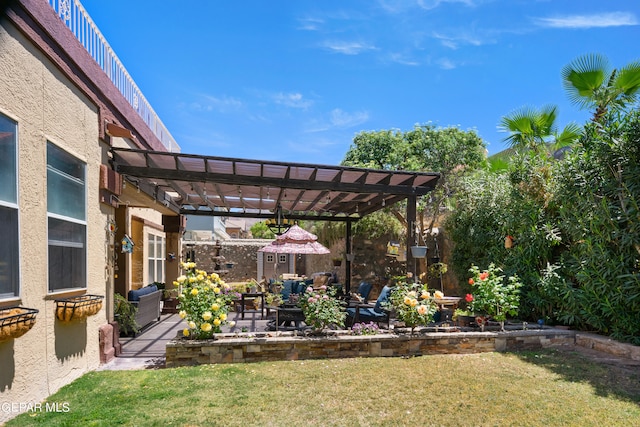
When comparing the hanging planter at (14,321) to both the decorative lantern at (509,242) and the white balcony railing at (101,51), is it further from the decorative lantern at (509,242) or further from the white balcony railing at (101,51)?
the decorative lantern at (509,242)

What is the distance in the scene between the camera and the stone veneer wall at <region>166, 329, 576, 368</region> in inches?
197

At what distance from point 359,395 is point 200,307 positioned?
253 centimetres

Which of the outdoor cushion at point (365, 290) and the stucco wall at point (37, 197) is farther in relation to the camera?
the outdoor cushion at point (365, 290)

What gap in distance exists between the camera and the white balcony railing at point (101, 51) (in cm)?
442

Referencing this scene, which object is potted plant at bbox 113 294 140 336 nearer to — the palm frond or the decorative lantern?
the decorative lantern

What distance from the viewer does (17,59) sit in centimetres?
312

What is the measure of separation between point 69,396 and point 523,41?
10.9 meters

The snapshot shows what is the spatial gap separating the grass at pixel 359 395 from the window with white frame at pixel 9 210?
1.16 metres

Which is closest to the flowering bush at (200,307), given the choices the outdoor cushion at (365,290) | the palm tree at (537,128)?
the outdoor cushion at (365,290)

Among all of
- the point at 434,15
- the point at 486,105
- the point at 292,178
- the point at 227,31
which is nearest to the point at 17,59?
the point at 292,178

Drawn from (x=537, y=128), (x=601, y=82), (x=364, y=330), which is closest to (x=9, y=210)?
(x=364, y=330)

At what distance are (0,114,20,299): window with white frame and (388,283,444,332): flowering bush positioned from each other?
475 centimetres

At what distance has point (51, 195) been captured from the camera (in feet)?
12.2

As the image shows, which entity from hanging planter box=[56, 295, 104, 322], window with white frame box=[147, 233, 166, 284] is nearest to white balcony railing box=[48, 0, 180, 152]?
window with white frame box=[147, 233, 166, 284]
